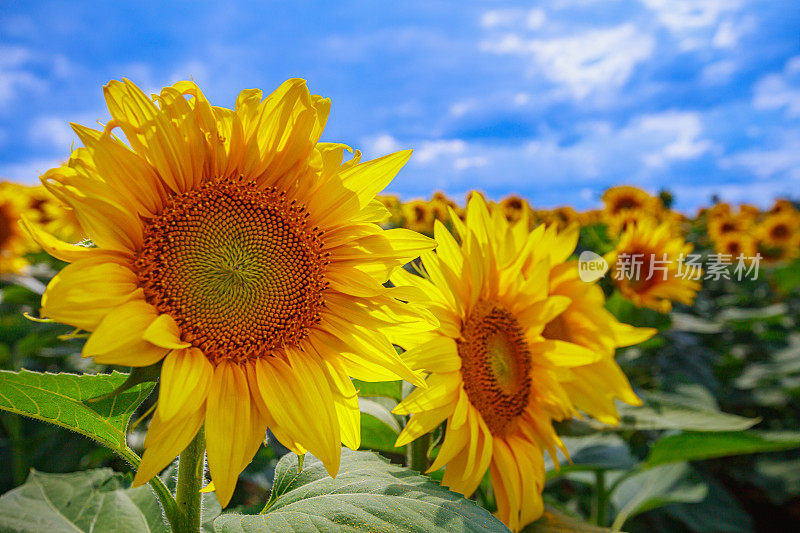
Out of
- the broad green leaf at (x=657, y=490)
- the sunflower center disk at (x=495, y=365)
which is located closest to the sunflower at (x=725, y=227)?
the broad green leaf at (x=657, y=490)

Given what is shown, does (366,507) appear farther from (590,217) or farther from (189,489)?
(590,217)

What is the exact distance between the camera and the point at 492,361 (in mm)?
1487

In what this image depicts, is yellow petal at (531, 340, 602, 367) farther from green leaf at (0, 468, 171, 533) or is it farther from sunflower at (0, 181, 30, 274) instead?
Answer: sunflower at (0, 181, 30, 274)

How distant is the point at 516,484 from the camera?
1.41 meters

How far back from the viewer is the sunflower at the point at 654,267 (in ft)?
10.00

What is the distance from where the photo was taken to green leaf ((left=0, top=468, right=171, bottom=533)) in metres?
1.29

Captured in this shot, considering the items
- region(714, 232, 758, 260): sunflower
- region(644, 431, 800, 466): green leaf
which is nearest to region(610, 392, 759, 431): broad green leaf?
region(644, 431, 800, 466): green leaf

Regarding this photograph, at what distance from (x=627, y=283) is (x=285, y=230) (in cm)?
218

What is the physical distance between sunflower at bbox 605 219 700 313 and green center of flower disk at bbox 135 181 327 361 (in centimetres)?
221

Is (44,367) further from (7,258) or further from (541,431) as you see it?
(541,431)

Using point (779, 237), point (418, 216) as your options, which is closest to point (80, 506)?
point (418, 216)

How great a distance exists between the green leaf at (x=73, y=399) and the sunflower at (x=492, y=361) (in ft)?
1.72
